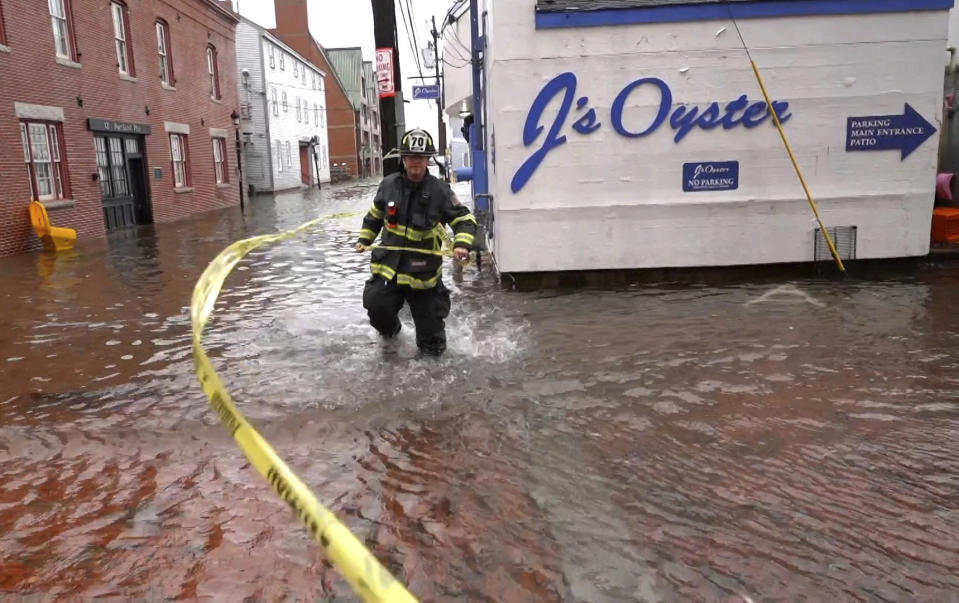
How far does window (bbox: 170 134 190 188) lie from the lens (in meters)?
22.7

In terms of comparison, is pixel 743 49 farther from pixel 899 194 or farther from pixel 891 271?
pixel 891 271

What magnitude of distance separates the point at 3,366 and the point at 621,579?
5644 mm

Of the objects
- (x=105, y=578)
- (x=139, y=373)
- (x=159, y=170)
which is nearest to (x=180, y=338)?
(x=139, y=373)

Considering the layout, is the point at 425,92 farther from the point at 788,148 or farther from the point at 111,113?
the point at 788,148

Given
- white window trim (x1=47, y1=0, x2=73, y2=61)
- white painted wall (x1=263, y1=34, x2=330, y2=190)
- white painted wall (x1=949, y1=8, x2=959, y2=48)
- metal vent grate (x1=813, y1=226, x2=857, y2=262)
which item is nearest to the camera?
metal vent grate (x1=813, y1=226, x2=857, y2=262)

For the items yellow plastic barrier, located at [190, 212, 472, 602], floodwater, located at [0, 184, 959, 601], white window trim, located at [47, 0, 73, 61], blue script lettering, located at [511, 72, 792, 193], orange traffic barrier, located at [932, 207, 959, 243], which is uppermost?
white window trim, located at [47, 0, 73, 61]

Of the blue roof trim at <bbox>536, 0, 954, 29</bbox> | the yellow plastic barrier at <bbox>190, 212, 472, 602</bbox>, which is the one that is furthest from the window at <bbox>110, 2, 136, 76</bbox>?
the yellow plastic barrier at <bbox>190, 212, 472, 602</bbox>

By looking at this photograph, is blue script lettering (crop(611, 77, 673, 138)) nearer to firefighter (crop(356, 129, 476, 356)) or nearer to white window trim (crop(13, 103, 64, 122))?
firefighter (crop(356, 129, 476, 356))

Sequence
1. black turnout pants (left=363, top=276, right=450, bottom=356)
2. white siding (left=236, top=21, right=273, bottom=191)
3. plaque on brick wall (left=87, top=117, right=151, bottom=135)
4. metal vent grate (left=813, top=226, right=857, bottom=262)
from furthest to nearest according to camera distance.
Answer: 1. white siding (left=236, top=21, right=273, bottom=191)
2. plaque on brick wall (left=87, top=117, right=151, bottom=135)
3. metal vent grate (left=813, top=226, right=857, bottom=262)
4. black turnout pants (left=363, top=276, right=450, bottom=356)

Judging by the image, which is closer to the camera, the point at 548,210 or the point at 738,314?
the point at 738,314

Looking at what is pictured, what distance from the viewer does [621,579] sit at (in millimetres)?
2926

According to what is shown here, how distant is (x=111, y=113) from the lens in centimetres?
1825

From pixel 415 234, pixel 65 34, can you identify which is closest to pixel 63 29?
pixel 65 34

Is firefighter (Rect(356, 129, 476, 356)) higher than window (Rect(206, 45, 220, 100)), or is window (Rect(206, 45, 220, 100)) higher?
window (Rect(206, 45, 220, 100))
